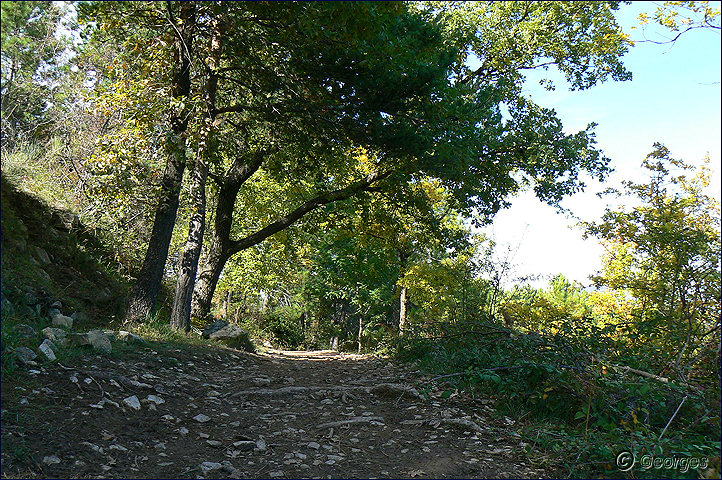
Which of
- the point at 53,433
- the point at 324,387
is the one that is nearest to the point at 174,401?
the point at 53,433

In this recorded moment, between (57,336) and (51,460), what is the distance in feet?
8.50

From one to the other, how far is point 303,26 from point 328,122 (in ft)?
6.39

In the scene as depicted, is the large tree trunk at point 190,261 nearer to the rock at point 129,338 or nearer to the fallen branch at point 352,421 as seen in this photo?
the rock at point 129,338

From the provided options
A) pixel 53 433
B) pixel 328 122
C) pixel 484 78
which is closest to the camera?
pixel 53 433

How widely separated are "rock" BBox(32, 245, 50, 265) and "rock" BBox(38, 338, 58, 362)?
394 centimetres

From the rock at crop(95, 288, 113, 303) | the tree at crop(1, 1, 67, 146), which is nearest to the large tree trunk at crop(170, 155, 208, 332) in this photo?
the rock at crop(95, 288, 113, 303)

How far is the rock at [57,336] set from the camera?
5164 millimetres

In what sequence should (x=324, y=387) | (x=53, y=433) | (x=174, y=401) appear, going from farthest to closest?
(x=324, y=387)
(x=174, y=401)
(x=53, y=433)

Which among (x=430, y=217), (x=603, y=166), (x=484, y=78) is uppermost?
(x=484, y=78)

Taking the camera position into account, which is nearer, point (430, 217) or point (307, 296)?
point (430, 217)

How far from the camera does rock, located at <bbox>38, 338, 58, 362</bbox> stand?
4.57m

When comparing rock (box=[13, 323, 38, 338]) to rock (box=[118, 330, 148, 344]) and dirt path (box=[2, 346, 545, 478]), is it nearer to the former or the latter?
dirt path (box=[2, 346, 545, 478])

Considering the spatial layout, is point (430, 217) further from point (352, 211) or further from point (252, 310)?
point (252, 310)

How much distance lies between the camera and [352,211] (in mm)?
12961
